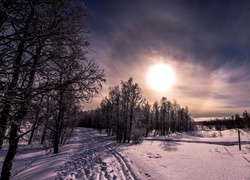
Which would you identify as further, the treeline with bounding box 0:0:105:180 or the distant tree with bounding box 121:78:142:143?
the distant tree with bounding box 121:78:142:143

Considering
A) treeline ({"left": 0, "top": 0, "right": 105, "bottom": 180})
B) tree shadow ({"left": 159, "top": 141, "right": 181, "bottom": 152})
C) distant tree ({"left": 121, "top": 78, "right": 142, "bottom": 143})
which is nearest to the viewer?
treeline ({"left": 0, "top": 0, "right": 105, "bottom": 180})

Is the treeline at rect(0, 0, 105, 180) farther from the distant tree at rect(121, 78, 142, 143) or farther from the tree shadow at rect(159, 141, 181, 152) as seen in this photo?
the distant tree at rect(121, 78, 142, 143)

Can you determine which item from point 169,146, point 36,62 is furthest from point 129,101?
point 36,62

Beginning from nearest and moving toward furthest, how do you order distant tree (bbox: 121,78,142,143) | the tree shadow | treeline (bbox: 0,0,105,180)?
treeline (bbox: 0,0,105,180) < the tree shadow < distant tree (bbox: 121,78,142,143)

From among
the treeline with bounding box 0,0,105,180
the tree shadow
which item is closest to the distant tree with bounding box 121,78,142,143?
the tree shadow

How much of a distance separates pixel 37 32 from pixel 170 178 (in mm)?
5687

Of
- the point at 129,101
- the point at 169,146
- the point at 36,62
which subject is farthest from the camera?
the point at 129,101

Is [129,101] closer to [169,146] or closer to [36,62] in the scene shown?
[169,146]

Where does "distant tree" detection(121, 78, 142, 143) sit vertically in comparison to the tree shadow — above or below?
above

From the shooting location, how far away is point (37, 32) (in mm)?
2420

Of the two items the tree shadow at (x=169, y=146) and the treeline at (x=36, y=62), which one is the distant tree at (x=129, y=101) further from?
the treeline at (x=36, y=62)

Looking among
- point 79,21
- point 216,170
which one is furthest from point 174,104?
point 79,21

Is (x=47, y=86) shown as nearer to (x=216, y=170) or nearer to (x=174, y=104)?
(x=216, y=170)

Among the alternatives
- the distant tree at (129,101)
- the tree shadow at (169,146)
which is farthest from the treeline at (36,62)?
the distant tree at (129,101)
